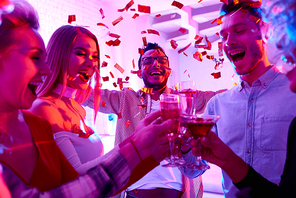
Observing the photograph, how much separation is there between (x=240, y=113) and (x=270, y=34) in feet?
3.34

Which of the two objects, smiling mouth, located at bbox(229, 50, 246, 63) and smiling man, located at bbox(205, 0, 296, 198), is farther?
smiling mouth, located at bbox(229, 50, 246, 63)

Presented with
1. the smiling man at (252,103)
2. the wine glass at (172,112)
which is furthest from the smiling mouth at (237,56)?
the wine glass at (172,112)

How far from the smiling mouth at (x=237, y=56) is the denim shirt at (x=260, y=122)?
0.56ft

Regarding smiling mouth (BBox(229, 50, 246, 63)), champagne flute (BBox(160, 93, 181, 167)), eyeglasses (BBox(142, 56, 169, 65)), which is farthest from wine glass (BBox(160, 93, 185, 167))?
eyeglasses (BBox(142, 56, 169, 65))

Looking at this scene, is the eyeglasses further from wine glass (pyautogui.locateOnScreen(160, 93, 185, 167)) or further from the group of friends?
wine glass (pyautogui.locateOnScreen(160, 93, 185, 167))

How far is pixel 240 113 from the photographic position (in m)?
1.85

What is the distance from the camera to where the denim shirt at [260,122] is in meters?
1.67

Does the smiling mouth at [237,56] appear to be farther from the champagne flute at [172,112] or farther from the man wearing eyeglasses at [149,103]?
the man wearing eyeglasses at [149,103]

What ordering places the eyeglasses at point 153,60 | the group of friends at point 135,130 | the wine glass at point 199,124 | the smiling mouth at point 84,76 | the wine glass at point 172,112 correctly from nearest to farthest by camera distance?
the group of friends at point 135,130, the wine glass at point 199,124, the wine glass at point 172,112, the smiling mouth at point 84,76, the eyeglasses at point 153,60

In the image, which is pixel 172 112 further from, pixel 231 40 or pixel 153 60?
pixel 153 60

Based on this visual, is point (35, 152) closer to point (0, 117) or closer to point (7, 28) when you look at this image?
point (0, 117)

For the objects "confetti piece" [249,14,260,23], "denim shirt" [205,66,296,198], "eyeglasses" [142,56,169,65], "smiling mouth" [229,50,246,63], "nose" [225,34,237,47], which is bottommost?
"denim shirt" [205,66,296,198]

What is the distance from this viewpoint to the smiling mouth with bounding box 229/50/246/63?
6.25 ft

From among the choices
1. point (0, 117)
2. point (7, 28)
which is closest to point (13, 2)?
point (7, 28)
